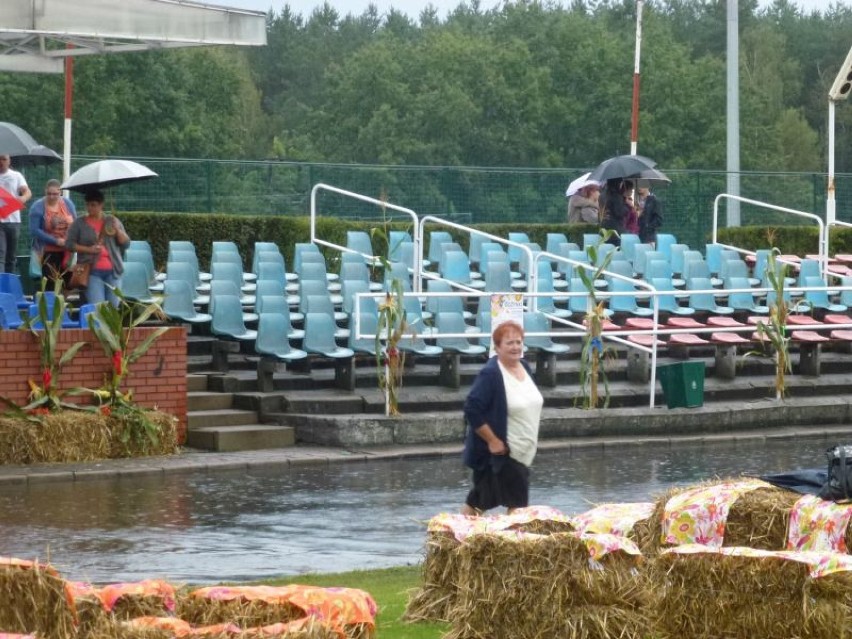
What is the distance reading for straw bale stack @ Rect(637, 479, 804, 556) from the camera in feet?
30.2

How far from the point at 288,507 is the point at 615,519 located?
5.15 meters

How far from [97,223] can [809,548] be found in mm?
11729

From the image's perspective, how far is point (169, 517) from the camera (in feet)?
45.8

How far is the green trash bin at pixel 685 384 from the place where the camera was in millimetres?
20000

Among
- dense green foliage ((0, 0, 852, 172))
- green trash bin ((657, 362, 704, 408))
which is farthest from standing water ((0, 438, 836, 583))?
dense green foliage ((0, 0, 852, 172))

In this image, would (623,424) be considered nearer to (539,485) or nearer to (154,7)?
(539,485)

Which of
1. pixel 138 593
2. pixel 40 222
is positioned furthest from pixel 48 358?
pixel 138 593

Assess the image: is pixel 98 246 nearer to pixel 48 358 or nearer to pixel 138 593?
pixel 48 358

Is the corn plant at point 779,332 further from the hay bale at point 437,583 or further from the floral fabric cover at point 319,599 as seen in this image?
the floral fabric cover at point 319,599

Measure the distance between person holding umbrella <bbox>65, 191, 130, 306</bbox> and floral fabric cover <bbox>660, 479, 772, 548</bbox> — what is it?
10.5 m

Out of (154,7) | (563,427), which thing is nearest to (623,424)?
(563,427)

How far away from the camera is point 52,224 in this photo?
20.4 m

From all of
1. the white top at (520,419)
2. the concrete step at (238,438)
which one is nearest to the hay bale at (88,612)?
the white top at (520,419)

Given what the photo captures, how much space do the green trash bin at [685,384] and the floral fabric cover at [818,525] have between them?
10.8 m
